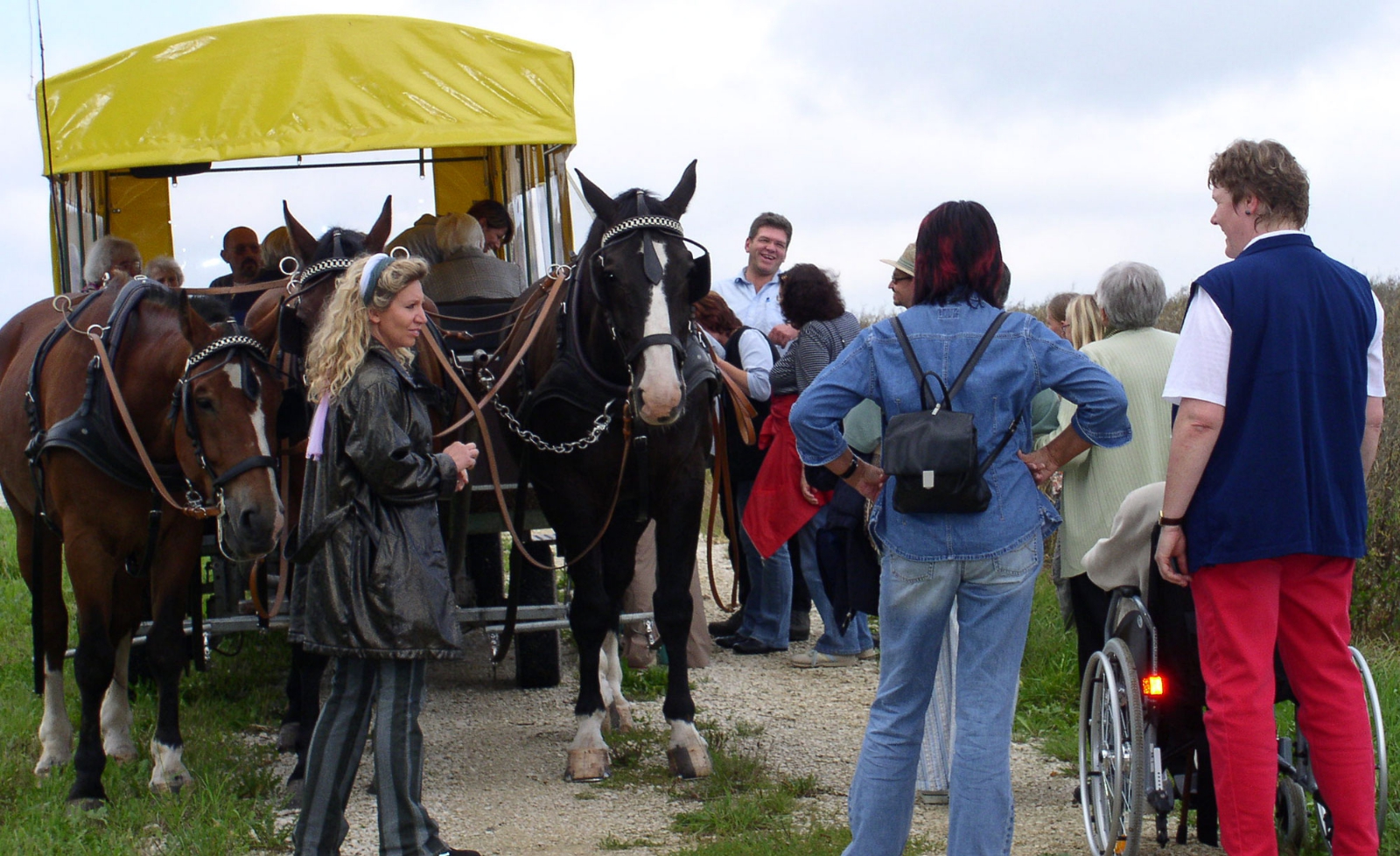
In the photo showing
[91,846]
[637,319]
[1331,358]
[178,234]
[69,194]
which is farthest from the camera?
[178,234]

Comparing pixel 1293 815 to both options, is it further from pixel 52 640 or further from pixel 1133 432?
pixel 52 640

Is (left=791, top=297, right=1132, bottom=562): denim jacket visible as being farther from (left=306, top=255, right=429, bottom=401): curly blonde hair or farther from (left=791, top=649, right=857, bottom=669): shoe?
(left=791, top=649, right=857, bottom=669): shoe

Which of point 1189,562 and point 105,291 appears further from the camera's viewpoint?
point 105,291

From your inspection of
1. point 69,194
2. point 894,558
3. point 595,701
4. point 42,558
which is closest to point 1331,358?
point 894,558

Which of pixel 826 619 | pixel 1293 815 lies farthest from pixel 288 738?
pixel 1293 815

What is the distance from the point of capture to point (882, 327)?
3355 millimetres

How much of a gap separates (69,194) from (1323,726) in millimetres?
5716

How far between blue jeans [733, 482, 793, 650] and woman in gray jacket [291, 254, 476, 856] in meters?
3.63

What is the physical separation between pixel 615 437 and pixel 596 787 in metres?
1.28

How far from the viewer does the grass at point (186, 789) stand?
159 inches

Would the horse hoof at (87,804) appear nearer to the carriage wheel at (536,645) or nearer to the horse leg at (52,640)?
the horse leg at (52,640)

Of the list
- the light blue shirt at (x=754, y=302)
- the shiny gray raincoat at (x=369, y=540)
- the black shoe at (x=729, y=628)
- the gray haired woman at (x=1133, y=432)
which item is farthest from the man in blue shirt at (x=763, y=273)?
the shiny gray raincoat at (x=369, y=540)

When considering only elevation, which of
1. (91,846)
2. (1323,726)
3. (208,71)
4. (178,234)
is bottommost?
(91,846)

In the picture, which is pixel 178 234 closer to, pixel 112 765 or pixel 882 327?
pixel 112 765
